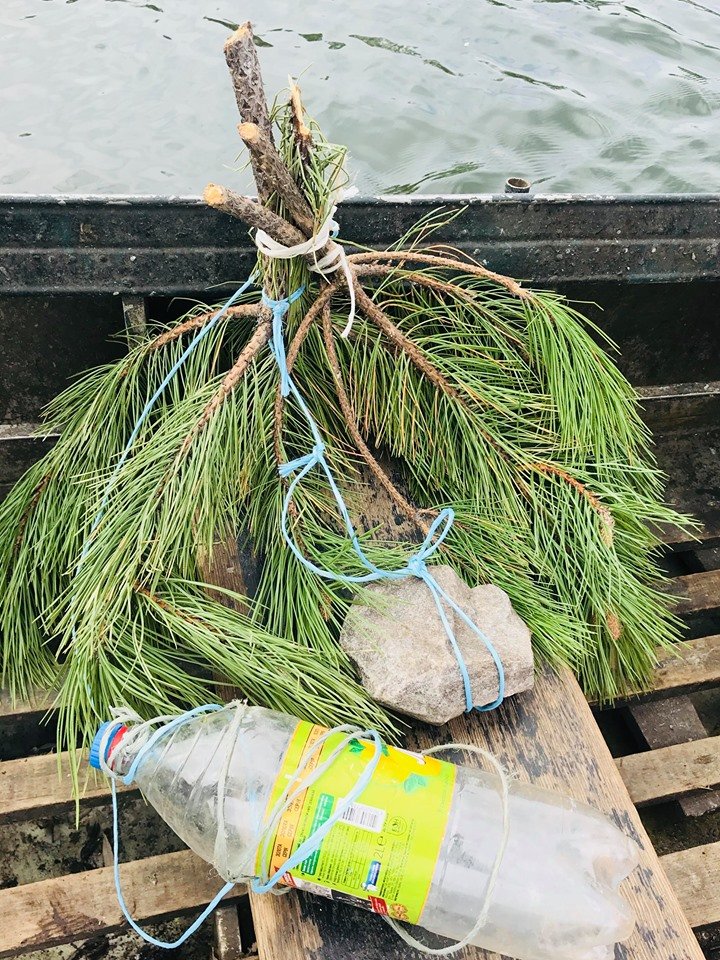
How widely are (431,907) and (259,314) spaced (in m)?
0.85

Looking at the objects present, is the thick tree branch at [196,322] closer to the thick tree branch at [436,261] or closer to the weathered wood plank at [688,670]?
the thick tree branch at [436,261]

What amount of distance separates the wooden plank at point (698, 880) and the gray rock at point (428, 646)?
556 mm

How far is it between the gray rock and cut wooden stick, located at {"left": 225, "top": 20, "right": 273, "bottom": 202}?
623mm

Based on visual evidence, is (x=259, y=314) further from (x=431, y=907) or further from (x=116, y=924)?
(x=116, y=924)

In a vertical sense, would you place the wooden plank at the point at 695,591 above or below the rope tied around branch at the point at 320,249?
below

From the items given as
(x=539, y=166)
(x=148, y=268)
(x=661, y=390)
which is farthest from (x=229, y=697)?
(x=539, y=166)

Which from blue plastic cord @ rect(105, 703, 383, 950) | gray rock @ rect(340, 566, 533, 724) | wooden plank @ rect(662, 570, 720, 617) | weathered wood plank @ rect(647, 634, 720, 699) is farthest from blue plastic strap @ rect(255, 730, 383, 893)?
wooden plank @ rect(662, 570, 720, 617)

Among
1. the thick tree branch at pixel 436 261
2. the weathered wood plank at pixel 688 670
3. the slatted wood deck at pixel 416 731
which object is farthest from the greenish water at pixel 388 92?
the weathered wood plank at pixel 688 670

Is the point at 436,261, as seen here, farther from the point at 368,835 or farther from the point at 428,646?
the point at 368,835

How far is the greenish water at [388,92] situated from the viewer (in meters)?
2.64

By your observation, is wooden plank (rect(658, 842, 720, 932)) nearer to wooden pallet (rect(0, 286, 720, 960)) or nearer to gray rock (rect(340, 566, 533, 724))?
wooden pallet (rect(0, 286, 720, 960))

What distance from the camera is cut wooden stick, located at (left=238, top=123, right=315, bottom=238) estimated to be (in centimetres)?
88

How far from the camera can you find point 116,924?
48.6 inches

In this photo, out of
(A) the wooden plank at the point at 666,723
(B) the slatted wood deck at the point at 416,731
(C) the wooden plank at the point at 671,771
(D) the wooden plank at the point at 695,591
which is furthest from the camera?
(D) the wooden plank at the point at 695,591
